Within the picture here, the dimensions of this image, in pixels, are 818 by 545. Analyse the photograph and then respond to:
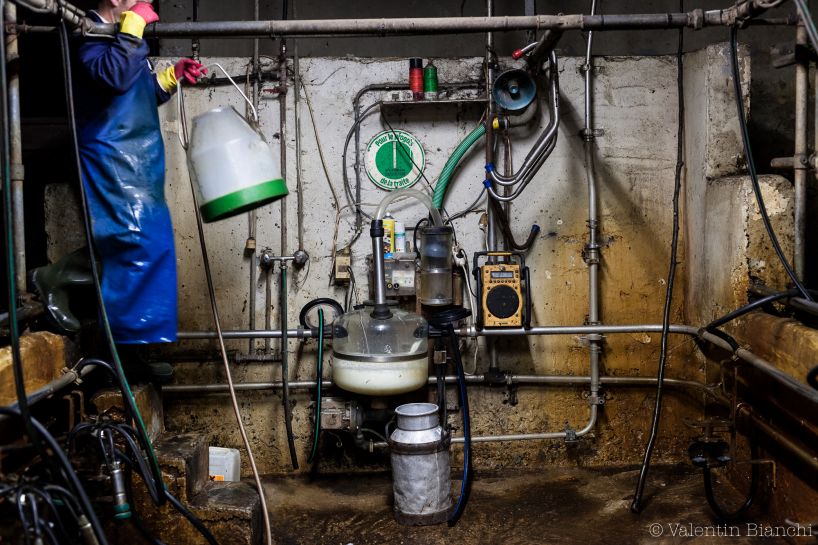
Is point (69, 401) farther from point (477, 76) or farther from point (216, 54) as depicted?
point (477, 76)

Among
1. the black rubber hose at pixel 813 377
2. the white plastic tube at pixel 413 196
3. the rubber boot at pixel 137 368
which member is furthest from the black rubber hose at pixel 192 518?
the black rubber hose at pixel 813 377

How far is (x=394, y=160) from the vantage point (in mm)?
3975

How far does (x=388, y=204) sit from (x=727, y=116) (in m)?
1.77

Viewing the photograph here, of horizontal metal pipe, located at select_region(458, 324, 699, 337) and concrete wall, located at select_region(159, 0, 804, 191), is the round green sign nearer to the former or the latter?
concrete wall, located at select_region(159, 0, 804, 191)

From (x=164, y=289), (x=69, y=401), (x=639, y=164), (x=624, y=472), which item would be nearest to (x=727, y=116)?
(x=639, y=164)

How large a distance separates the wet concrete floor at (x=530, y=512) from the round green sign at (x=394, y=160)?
5.41 ft

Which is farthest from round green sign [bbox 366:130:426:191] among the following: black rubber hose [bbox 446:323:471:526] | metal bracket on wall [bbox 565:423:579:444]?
metal bracket on wall [bbox 565:423:579:444]

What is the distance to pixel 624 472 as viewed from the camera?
3.96 meters

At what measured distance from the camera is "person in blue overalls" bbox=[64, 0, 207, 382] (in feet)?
9.47

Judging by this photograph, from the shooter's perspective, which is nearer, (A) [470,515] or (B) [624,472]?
(A) [470,515]

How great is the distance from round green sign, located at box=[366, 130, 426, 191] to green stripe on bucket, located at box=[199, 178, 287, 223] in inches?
59.2

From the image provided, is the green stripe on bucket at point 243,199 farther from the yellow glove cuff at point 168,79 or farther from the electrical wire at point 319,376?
the electrical wire at point 319,376

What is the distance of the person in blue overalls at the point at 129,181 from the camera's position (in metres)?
2.89

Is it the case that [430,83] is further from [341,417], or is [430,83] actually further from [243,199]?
[341,417]
